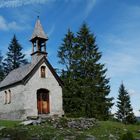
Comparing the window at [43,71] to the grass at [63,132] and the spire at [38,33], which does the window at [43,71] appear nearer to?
the spire at [38,33]

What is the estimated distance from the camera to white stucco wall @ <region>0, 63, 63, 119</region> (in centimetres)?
3457

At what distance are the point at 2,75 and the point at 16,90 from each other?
2708 cm

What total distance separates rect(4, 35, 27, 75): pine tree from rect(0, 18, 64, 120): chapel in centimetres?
2423

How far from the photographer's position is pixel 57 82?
37281 millimetres

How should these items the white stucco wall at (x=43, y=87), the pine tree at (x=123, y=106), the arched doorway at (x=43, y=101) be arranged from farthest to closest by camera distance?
the pine tree at (x=123, y=106)
the arched doorway at (x=43, y=101)
the white stucco wall at (x=43, y=87)

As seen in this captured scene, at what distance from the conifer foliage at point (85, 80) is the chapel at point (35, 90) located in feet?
24.8

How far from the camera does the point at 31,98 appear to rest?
114 feet

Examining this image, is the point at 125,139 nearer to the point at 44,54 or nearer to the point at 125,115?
the point at 44,54

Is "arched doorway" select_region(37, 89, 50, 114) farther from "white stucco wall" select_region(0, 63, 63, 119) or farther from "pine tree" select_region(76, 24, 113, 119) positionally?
"pine tree" select_region(76, 24, 113, 119)

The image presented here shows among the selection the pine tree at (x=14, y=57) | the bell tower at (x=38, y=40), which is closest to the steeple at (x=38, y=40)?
the bell tower at (x=38, y=40)

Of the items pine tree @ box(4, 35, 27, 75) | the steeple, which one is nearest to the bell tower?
the steeple

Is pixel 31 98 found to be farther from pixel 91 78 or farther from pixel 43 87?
pixel 91 78

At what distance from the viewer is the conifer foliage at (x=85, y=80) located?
44531 mm

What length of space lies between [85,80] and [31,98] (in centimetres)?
1227
